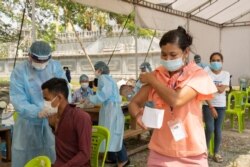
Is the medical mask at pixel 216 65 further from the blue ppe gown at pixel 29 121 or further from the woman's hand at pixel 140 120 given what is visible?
the woman's hand at pixel 140 120

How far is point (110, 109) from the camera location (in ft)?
13.8

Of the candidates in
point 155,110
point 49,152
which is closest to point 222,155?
point 49,152

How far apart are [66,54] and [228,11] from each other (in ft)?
33.7

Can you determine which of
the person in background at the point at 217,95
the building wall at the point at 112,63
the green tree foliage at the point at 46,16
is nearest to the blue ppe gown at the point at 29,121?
the person in background at the point at 217,95

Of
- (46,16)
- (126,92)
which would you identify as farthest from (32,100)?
(46,16)

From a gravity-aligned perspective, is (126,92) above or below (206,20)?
below

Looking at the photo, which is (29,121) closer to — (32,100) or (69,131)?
(32,100)

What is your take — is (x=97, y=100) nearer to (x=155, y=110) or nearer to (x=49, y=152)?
(x=49, y=152)

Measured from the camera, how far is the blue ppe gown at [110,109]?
407cm

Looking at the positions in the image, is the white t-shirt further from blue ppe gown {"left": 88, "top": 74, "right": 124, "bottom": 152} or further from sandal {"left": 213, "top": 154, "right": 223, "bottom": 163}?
blue ppe gown {"left": 88, "top": 74, "right": 124, "bottom": 152}

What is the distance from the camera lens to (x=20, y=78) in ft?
7.66

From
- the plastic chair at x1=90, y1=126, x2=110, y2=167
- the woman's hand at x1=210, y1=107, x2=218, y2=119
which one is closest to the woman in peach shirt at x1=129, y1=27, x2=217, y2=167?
the plastic chair at x1=90, y1=126, x2=110, y2=167

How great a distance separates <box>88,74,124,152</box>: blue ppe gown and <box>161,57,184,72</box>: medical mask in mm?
2622

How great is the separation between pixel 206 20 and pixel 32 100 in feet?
29.7
